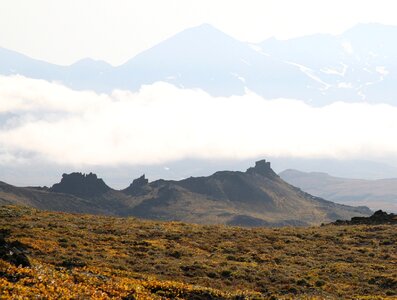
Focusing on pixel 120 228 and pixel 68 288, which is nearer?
pixel 68 288

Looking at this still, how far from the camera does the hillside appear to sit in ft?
93.4

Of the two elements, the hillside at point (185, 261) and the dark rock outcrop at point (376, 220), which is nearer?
the hillside at point (185, 261)

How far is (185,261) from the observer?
1772 inches

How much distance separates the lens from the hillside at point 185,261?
28.5 metres

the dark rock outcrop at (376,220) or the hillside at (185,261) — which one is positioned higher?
the dark rock outcrop at (376,220)

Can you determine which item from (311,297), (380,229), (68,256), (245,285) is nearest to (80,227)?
(68,256)

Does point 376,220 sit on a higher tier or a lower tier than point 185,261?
higher

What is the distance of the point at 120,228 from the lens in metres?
59.1

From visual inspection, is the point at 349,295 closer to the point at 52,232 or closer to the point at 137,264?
the point at 137,264

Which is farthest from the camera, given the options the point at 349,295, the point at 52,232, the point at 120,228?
the point at 120,228

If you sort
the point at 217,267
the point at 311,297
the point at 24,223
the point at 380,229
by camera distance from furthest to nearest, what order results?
1. the point at 380,229
2. the point at 24,223
3. the point at 217,267
4. the point at 311,297

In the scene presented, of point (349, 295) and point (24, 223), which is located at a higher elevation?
point (24, 223)

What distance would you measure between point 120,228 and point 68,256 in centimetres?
1868

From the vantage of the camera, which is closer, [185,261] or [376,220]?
[185,261]
